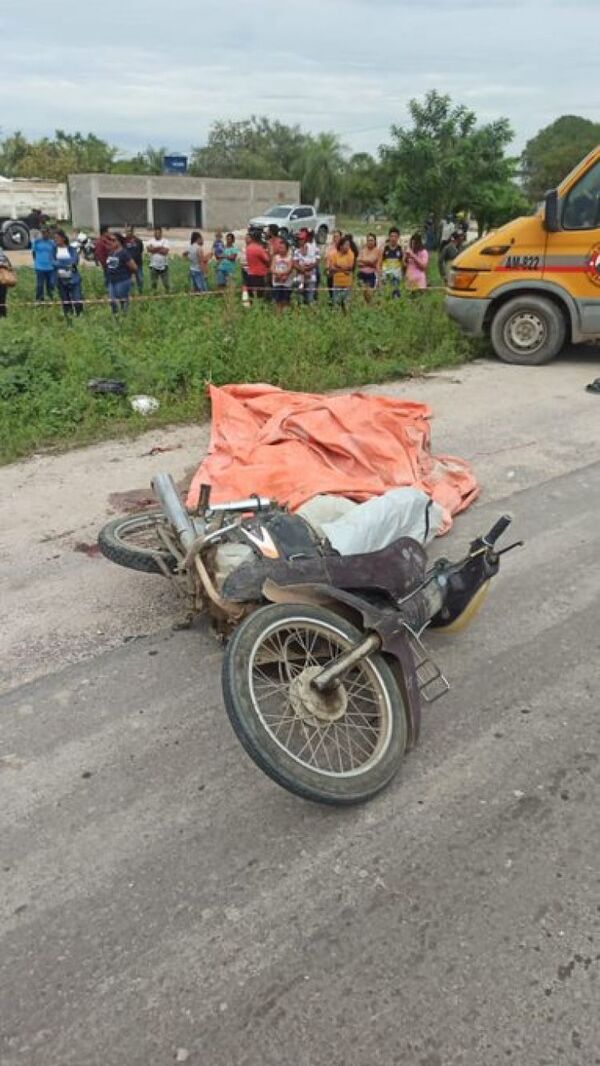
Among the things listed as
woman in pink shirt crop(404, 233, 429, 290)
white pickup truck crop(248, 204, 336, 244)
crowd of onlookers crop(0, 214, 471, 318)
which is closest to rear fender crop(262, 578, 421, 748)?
crowd of onlookers crop(0, 214, 471, 318)

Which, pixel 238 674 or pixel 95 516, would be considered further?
pixel 95 516

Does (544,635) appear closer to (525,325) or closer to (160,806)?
(160,806)

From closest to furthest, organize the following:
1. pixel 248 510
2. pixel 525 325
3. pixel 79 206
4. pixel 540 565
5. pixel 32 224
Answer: pixel 248 510 < pixel 540 565 < pixel 525 325 < pixel 32 224 < pixel 79 206

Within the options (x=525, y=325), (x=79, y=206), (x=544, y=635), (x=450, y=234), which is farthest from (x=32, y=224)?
(x=544, y=635)

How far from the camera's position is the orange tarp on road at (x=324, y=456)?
5.02 metres

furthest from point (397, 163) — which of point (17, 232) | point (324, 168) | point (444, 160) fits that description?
point (324, 168)

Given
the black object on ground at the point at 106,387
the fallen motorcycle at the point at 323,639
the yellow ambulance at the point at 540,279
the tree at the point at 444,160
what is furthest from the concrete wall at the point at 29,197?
the fallen motorcycle at the point at 323,639

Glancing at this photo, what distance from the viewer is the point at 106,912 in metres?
2.38

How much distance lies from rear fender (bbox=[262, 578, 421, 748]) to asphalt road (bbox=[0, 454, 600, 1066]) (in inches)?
10.4

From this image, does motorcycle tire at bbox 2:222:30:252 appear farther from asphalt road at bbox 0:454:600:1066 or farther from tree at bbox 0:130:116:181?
tree at bbox 0:130:116:181

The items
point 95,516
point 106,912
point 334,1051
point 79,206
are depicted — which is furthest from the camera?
point 79,206

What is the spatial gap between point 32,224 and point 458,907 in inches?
1279

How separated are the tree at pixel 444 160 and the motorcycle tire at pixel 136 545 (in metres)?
25.8

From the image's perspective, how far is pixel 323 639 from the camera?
2945 millimetres
